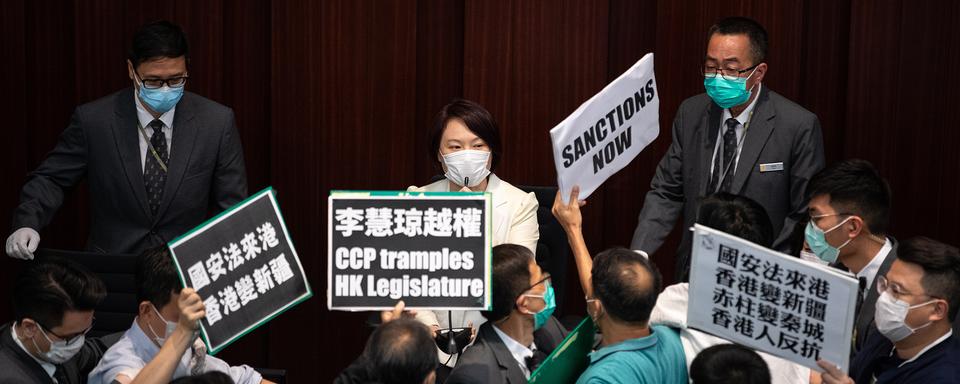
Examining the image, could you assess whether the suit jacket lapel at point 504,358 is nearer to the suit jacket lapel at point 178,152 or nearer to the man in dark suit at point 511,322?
the man in dark suit at point 511,322

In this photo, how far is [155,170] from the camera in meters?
4.79

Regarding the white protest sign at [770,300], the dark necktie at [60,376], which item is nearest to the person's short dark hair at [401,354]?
the white protest sign at [770,300]

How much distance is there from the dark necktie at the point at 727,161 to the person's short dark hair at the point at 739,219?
101cm

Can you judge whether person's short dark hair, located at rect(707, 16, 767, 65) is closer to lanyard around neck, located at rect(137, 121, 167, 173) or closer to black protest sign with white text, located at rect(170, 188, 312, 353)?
black protest sign with white text, located at rect(170, 188, 312, 353)

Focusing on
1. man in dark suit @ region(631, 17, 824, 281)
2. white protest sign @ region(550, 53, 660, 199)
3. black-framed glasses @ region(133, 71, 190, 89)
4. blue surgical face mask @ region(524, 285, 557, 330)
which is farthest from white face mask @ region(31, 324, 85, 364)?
man in dark suit @ region(631, 17, 824, 281)

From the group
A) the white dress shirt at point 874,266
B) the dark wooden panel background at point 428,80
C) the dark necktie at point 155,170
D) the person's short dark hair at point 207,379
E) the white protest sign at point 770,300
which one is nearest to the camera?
the person's short dark hair at point 207,379

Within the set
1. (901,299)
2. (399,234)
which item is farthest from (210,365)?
(901,299)

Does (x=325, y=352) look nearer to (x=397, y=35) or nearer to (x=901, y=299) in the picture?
(x=397, y=35)

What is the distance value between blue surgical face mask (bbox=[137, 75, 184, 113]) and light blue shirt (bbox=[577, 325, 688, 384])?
7.08ft

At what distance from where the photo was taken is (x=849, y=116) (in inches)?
211

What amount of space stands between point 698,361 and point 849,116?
274 centimetres

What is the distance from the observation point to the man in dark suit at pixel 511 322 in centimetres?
332

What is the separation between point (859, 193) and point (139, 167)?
268 cm

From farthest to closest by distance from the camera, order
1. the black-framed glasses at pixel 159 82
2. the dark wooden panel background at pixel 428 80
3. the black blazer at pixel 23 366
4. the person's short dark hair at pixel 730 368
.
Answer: the dark wooden panel background at pixel 428 80, the black-framed glasses at pixel 159 82, the black blazer at pixel 23 366, the person's short dark hair at pixel 730 368
